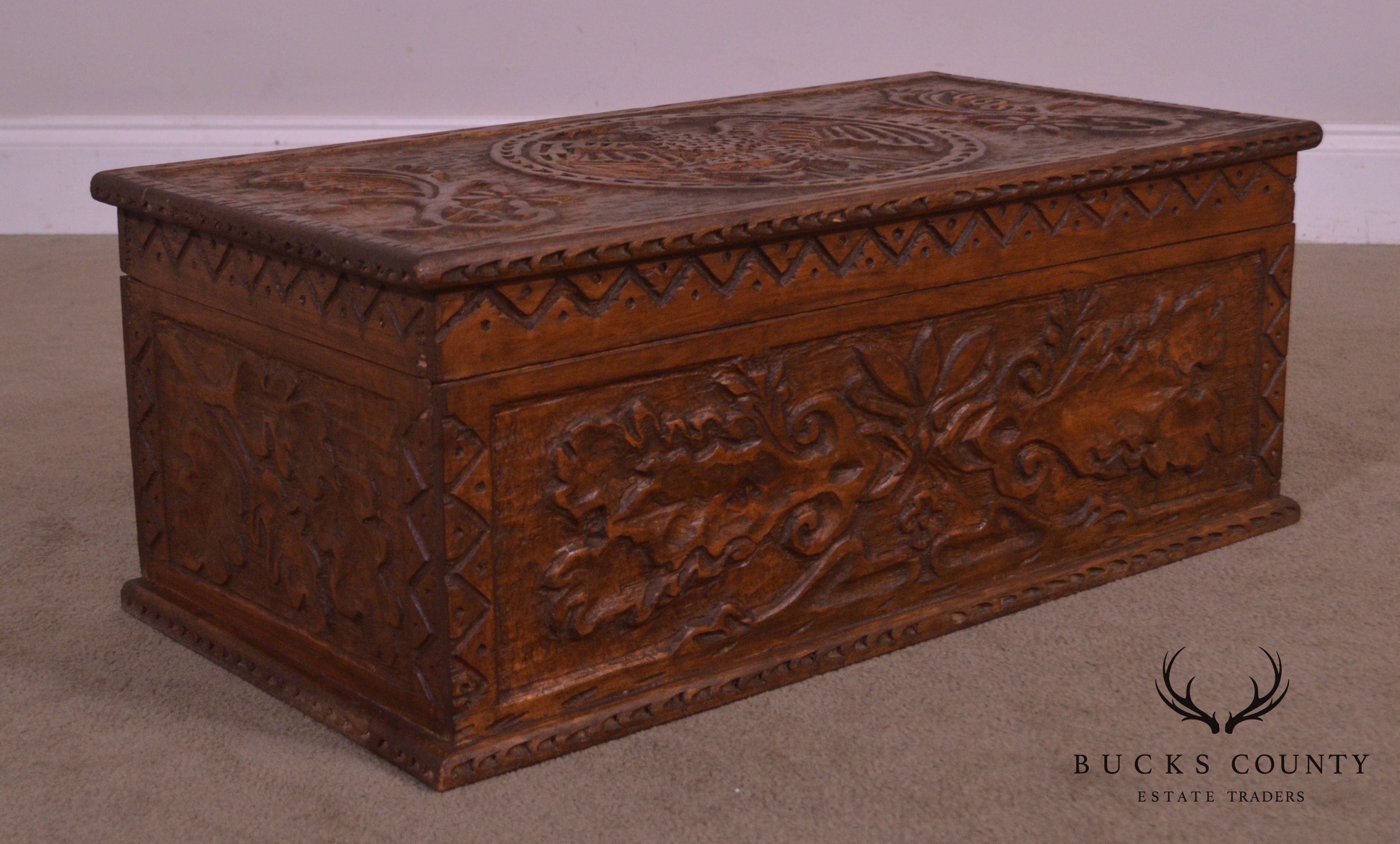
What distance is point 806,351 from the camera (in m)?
1.78

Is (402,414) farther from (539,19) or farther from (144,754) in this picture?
(539,19)

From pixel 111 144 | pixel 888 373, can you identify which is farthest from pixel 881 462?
pixel 111 144

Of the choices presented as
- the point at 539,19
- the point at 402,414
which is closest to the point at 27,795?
the point at 402,414

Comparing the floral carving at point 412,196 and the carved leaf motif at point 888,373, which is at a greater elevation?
the floral carving at point 412,196

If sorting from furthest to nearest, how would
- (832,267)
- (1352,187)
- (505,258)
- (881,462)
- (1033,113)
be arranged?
(1352,187) < (1033,113) < (881,462) < (832,267) < (505,258)

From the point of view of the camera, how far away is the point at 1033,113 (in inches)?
90.8

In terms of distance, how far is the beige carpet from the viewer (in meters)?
1.54

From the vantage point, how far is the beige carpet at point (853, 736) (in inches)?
60.7

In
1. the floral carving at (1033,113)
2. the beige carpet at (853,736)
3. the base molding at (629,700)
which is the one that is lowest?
the beige carpet at (853,736)

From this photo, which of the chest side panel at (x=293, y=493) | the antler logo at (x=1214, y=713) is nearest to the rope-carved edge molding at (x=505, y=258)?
the chest side panel at (x=293, y=493)

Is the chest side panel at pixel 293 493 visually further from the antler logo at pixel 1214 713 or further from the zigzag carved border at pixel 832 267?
the antler logo at pixel 1214 713

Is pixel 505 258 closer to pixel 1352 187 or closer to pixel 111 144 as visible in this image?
pixel 111 144

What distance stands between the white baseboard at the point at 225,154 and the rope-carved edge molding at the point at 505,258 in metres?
1.84

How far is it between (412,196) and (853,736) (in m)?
0.73
